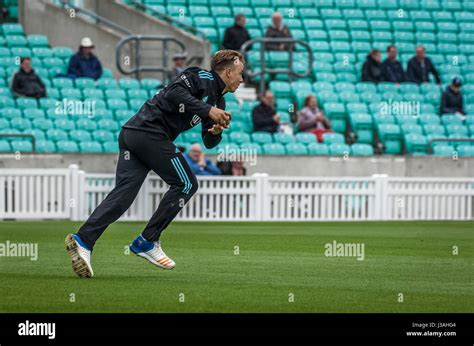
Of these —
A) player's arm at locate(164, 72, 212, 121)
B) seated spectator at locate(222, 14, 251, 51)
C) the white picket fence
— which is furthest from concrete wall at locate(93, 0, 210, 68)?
player's arm at locate(164, 72, 212, 121)

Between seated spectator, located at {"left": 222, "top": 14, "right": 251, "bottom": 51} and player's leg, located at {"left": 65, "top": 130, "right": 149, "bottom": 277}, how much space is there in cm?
1508

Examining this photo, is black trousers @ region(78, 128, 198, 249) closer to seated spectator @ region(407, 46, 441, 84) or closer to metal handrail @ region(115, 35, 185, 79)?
metal handrail @ region(115, 35, 185, 79)

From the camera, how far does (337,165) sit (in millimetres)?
23609

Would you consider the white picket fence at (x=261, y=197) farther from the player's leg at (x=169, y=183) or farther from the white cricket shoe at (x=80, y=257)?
the white cricket shoe at (x=80, y=257)

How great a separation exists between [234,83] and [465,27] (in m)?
20.1

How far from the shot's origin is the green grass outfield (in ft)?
31.4

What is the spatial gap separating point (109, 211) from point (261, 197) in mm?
10810

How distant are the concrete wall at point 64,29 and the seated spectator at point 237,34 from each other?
246cm

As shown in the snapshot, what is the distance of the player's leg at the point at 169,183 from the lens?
450 inches

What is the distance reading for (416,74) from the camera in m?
27.8

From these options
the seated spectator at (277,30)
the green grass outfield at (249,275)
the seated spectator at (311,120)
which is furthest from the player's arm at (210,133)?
the seated spectator at (277,30)

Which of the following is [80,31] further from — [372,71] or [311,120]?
[372,71]

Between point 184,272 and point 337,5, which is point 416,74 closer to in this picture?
point 337,5

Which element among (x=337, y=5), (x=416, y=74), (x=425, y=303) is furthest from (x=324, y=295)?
(x=337, y=5)
